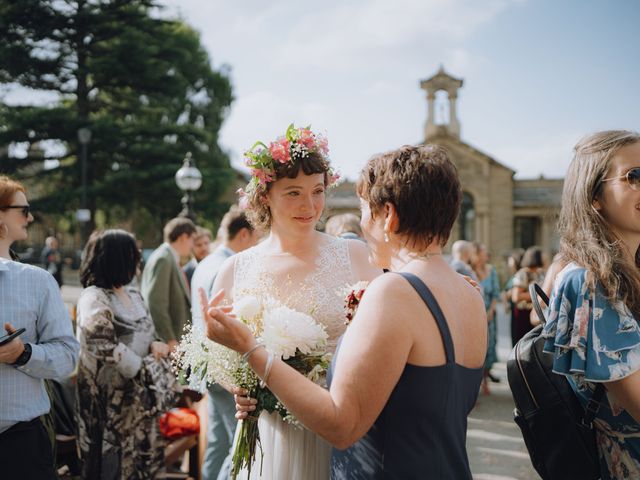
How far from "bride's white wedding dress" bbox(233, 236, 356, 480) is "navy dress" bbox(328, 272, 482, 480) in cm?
78

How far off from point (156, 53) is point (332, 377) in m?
29.4

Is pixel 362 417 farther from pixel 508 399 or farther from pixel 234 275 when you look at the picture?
pixel 508 399

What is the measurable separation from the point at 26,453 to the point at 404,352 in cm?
196

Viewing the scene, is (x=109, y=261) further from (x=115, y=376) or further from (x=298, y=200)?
(x=298, y=200)

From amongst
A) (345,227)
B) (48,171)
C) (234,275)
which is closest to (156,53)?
(48,171)

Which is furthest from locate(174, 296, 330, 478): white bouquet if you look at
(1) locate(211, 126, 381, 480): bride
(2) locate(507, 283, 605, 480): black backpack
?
(2) locate(507, 283, 605, 480): black backpack

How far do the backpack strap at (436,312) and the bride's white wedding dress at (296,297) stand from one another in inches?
31.8

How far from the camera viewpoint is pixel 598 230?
1950 mm

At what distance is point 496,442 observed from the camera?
5996mm

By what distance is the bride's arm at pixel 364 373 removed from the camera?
5.12ft

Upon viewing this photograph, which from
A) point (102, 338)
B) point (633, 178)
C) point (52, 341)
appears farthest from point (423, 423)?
point (102, 338)

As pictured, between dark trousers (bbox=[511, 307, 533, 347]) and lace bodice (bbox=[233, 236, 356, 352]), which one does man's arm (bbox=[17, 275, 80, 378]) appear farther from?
dark trousers (bbox=[511, 307, 533, 347])

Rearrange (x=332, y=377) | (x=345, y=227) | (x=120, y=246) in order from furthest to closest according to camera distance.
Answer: (x=345, y=227), (x=120, y=246), (x=332, y=377)

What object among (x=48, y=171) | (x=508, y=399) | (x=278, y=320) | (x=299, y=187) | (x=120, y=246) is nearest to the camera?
Answer: (x=278, y=320)
